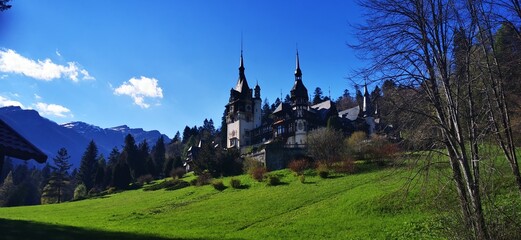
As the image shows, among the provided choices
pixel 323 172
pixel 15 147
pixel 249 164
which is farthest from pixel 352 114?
pixel 15 147

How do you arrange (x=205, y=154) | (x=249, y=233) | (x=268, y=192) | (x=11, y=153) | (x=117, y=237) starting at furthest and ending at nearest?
(x=205, y=154), (x=268, y=192), (x=249, y=233), (x=117, y=237), (x=11, y=153)

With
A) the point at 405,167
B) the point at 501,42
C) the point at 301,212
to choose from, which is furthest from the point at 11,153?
the point at 301,212

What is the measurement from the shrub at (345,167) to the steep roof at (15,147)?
39706 mm

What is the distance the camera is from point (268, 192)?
3809 centimetres

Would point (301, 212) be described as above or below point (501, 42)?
below

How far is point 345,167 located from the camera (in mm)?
45281

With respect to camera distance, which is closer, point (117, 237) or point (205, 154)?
point (117, 237)

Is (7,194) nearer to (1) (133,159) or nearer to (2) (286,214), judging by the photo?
(1) (133,159)

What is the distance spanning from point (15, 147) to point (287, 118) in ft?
232

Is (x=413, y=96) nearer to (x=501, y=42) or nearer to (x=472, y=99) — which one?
(x=472, y=99)

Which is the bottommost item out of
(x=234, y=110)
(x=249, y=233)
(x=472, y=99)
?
(x=249, y=233)

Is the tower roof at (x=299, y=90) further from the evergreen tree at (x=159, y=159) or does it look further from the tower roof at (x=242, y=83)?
the evergreen tree at (x=159, y=159)

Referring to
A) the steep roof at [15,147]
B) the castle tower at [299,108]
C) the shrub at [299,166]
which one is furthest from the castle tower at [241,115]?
the steep roof at [15,147]

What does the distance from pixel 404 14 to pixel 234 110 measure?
77480 mm
